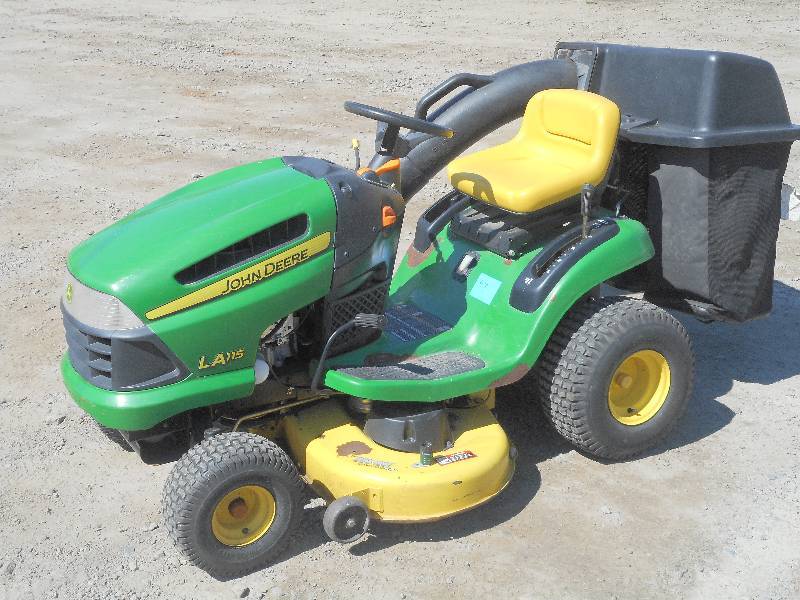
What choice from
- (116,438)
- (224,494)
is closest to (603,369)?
(224,494)

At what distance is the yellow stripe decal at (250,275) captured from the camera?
372 cm

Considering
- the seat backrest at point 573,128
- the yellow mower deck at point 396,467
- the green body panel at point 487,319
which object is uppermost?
the seat backrest at point 573,128

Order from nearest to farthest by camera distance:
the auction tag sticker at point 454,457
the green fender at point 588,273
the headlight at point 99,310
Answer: the headlight at point 99,310 → the auction tag sticker at point 454,457 → the green fender at point 588,273

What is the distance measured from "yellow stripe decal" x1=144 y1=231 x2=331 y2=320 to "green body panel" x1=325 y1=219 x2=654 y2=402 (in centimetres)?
51

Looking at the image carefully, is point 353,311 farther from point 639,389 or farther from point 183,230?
point 639,389

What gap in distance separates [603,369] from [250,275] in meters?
1.61

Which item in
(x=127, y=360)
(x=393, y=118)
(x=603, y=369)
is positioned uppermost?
(x=393, y=118)

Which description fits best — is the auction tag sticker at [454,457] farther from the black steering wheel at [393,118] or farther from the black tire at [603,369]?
the black steering wheel at [393,118]

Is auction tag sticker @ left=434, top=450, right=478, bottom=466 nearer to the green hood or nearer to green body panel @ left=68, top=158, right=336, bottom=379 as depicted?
green body panel @ left=68, top=158, right=336, bottom=379

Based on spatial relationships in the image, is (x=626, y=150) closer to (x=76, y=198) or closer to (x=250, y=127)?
(x=76, y=198)

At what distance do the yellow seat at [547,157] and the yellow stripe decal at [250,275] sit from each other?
36.6 inches

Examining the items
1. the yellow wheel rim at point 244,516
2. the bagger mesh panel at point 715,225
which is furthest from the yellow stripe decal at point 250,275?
the bagger mesh panel at point 715,225

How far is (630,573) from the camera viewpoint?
3.97 m

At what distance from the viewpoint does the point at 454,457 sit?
411cm
